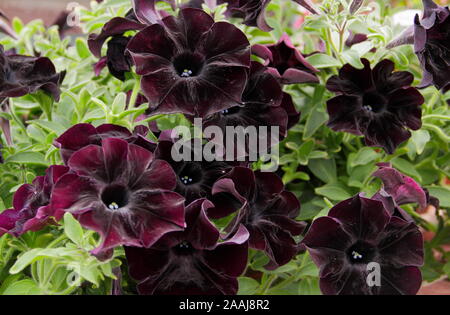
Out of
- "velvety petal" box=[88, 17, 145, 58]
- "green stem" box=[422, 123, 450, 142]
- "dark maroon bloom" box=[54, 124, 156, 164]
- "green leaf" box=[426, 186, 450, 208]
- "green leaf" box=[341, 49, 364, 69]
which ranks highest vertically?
"velvety petal" box=[88, 17, 145, 58]

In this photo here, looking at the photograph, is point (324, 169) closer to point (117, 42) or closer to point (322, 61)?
point (322, 61)

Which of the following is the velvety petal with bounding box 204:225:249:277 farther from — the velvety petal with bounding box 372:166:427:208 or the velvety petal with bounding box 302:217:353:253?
the velvety petal with bounding box 372:166:427:208

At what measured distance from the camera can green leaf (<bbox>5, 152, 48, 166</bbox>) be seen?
26.6 inches

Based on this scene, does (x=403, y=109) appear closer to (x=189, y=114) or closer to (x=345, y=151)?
(x=345, y=151)

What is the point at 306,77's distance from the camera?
67cm

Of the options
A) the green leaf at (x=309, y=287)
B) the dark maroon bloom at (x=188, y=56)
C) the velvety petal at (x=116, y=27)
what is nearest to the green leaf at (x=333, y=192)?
the green leaf at (x=309, y=287)

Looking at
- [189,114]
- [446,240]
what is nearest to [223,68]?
[189,114]

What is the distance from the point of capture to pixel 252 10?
0.67 meters

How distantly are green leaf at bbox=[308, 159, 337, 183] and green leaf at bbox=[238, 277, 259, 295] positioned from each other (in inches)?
7.1

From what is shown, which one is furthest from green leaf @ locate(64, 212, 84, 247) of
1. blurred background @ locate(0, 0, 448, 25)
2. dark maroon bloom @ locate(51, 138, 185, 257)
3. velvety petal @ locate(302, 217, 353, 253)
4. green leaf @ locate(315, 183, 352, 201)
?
blurred background @ locate(0, 0, 448, 25)

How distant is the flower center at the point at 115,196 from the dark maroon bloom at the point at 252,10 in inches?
10.9

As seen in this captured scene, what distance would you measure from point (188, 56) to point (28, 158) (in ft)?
0.83

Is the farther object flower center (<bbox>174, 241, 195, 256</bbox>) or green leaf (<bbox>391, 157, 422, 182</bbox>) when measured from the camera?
green leaf (<bbox>391, 157, 422, 182</bbox>)

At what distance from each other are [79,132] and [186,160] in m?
0.12
